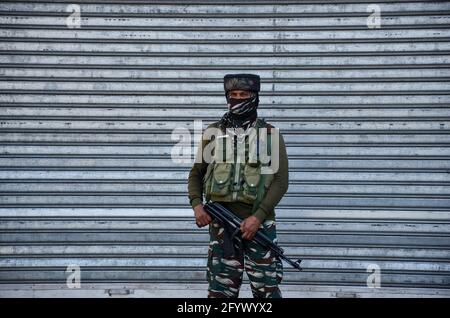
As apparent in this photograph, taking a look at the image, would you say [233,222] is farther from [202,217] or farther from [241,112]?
[241,112]

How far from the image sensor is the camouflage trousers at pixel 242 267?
5.13m

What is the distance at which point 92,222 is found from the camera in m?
6.78

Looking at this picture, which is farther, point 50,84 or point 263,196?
point 50,84

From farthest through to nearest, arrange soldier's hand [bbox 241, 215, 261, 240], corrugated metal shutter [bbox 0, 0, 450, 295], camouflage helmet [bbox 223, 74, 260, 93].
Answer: corrugated metal shutter [bbox 0, 0, 450, 295]
camouflage helmet [bbox 223, 74, 260, 93]
soldier's hand [bbox 241, 215, 261, 240]

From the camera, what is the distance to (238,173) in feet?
17.0

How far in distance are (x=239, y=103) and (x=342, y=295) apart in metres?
2.58

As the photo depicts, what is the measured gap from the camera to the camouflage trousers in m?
5.13

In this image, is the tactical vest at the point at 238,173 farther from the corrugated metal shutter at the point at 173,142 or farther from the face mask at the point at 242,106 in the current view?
the corrugated metal shutter at the point at 173,142

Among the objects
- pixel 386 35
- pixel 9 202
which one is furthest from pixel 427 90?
pixel 9 202

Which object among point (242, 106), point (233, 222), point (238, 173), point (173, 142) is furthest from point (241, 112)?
point (173, 142)

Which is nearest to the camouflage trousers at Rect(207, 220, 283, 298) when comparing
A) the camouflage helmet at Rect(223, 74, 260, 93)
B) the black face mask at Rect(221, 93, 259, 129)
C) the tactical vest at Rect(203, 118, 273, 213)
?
the tactical vest at Rect(203, 118, 273, 213)

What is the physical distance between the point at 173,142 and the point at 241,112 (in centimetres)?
178

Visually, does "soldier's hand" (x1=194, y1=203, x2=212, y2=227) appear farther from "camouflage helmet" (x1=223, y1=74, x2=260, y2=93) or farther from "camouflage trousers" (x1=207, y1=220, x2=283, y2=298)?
"camouflage helmet" (x1=223, y1=74, x2=260, y2=93)
